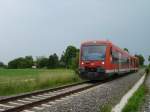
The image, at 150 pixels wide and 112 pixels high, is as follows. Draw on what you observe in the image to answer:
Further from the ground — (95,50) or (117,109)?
(95,50)

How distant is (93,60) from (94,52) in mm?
699

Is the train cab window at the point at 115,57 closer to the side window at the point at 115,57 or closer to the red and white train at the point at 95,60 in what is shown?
the side window at the point at 115,57

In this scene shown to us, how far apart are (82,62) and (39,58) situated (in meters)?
93.9

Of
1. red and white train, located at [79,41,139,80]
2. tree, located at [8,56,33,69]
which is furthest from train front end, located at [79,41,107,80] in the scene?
tree, located at [8,56,33,69]

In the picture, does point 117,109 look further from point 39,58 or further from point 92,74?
point 39,58

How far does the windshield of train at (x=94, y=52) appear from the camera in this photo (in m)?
28.3

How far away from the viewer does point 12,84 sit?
2052cm

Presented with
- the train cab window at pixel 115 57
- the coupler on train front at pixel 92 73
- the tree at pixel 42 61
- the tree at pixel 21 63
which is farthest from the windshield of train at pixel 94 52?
the tree at pixel 21 63

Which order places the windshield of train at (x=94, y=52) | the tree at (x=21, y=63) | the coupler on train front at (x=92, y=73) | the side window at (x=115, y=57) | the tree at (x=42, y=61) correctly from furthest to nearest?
the tree at (x=21, y=63)
the tree at (x=42, y=61)
the side window at (x=115, y=57)
the windshield of train at (x=94, y=52)
the coupler on train front at (x=92, y=73)

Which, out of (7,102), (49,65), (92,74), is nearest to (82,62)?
(92,74)

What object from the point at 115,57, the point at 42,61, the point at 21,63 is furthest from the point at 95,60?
the point at 21,63

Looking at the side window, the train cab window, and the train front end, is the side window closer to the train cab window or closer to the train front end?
the train cab window

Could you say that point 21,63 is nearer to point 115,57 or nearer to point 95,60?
point 115,57

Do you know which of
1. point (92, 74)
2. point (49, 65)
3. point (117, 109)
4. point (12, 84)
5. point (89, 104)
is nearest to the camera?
point (117, 109)
